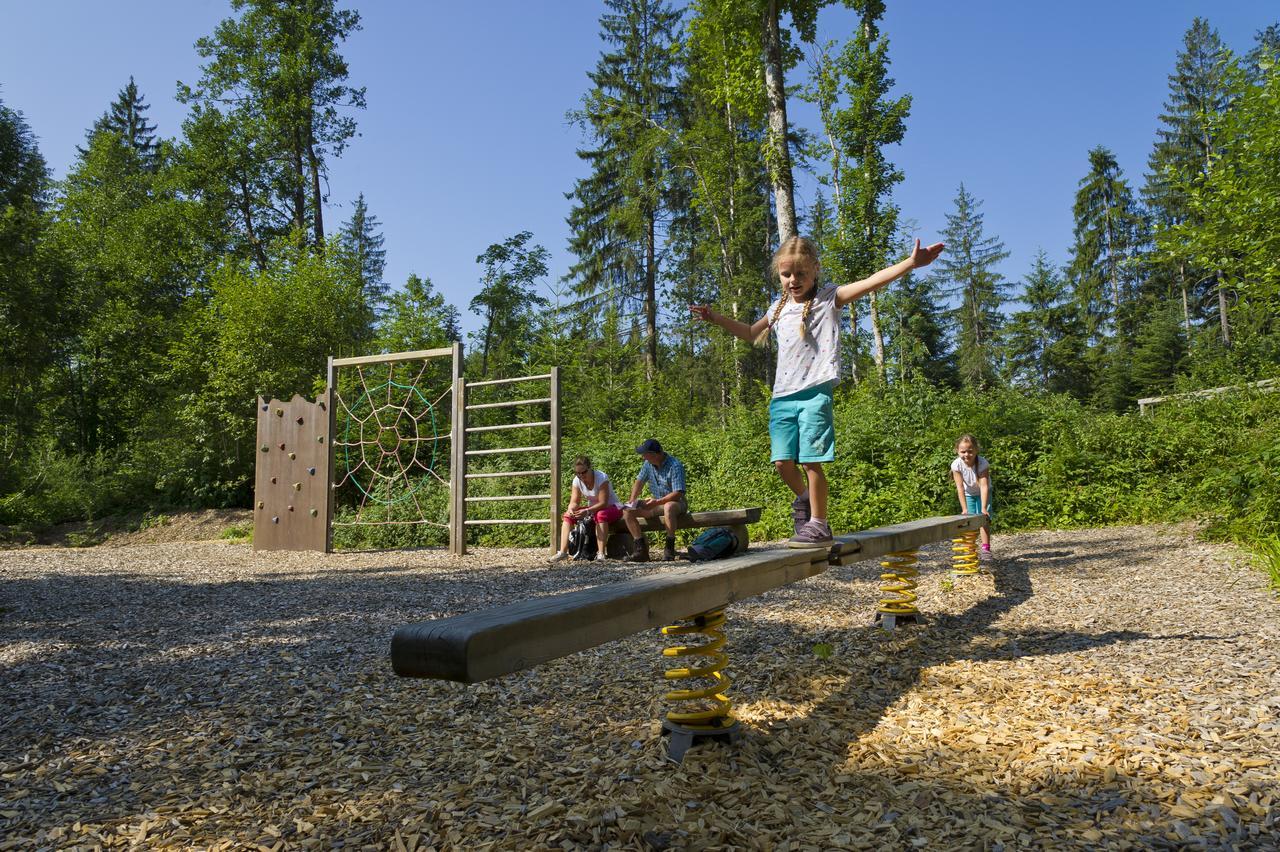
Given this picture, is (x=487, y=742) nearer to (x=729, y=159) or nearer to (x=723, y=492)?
(x=723, y=492)

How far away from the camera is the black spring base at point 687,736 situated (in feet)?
8.72

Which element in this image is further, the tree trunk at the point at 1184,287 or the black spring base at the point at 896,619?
the tree trunk at the point at 1184,287

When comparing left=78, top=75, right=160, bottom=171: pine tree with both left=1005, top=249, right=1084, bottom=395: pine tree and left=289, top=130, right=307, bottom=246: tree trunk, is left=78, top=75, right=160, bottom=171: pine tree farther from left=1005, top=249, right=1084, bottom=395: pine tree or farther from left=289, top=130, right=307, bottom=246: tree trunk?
left=1005, top=249, right=1084, bottom=395: pine tree

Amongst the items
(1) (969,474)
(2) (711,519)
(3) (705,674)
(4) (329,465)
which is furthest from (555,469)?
(3) (705,674)

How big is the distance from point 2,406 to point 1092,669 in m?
18.5

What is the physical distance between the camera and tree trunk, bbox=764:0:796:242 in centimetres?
1109

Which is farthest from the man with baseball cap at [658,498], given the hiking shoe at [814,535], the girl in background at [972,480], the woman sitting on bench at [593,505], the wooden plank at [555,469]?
the hiking shoe at [814,535]

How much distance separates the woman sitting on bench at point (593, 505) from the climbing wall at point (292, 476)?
3890 mm

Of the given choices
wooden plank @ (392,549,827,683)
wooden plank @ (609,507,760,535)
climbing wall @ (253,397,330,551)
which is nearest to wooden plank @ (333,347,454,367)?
climbing wall @ (253,397,330,551)

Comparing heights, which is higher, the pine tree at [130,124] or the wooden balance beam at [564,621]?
the pine tree at [130,124]

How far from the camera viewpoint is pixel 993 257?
45719 millimetres

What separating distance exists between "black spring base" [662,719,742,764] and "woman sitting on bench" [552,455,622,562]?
584cm

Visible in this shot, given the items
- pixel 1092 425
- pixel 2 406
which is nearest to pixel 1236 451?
pixel 1092 425

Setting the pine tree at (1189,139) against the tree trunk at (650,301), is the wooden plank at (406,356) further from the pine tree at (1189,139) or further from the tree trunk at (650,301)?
the pine tree at (1189,139)
